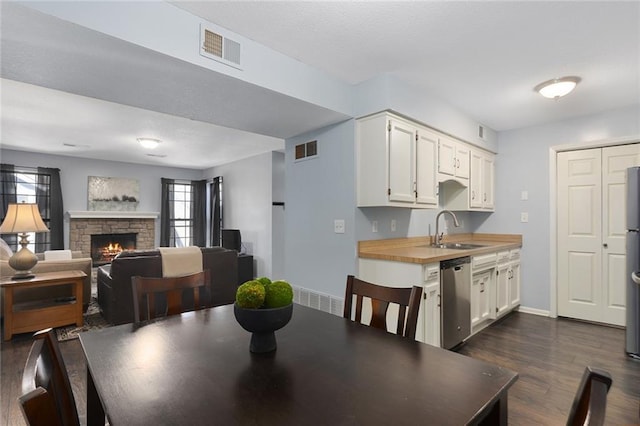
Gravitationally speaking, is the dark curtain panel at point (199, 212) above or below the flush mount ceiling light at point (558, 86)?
below

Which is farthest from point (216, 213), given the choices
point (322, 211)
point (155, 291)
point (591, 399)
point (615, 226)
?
point (591, 399)

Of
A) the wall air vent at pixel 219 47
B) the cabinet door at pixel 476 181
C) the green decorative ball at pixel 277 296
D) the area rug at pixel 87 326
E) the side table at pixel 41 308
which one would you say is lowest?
the area rug at pixel 87 326

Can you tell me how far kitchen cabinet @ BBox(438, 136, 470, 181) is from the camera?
351 cm

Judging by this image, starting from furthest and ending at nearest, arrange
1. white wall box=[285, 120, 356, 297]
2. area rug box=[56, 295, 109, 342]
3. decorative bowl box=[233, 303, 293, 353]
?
area rug box=[56, 295, 109, 342] → white wall box=[285, 120, 356, 297] → decorative bowl box=[233, 303, 293, 353]

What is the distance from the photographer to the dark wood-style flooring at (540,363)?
208cm

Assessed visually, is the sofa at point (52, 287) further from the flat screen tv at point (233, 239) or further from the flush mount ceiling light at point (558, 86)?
the flush mount ceiling light at point (558, 86)

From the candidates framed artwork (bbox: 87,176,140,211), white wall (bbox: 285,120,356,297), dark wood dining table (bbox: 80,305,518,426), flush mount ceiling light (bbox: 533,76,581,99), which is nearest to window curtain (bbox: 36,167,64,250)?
framed artwork (bbox: 87,176,140,211)

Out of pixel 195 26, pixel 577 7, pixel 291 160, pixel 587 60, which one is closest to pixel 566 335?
pixel 587 60

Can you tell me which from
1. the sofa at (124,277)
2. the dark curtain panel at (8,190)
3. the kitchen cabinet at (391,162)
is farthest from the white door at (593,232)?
the dark curtain panel at (8,190)

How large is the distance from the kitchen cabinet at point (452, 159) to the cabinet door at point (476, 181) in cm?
16

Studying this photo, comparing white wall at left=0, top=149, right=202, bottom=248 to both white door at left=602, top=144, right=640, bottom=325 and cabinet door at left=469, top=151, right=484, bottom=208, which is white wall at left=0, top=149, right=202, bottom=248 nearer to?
cabinet door at left=469, top=151, right=484, bottom=208

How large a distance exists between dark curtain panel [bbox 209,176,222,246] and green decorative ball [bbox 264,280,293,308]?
6554mm

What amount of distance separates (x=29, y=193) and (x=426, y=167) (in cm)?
→ 728

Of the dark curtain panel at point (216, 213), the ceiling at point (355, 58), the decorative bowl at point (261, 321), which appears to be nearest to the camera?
the decorative bowl at point (261, 321)
